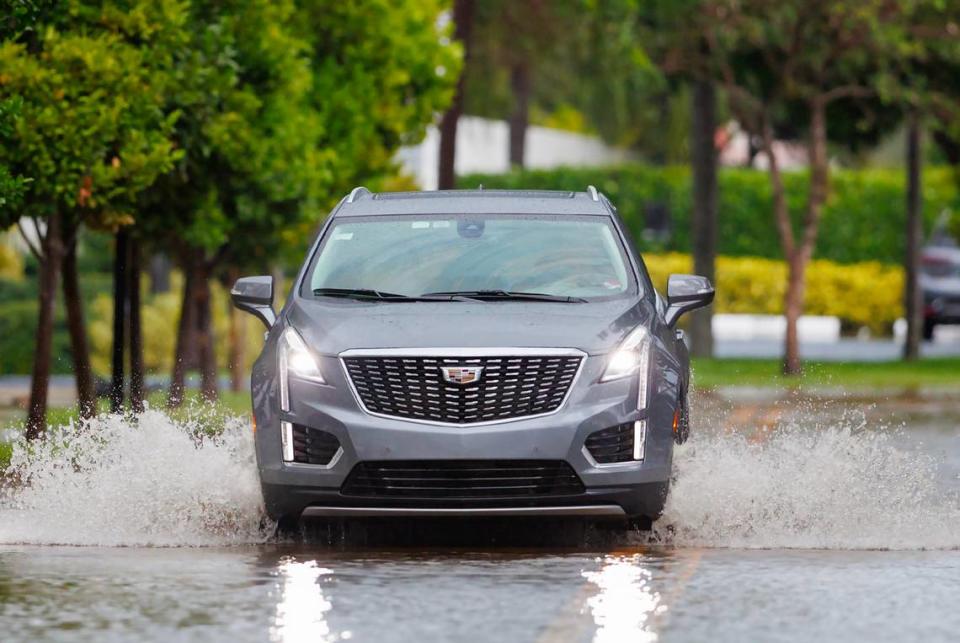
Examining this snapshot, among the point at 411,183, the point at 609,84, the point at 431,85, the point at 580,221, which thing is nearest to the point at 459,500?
the point at 580,221

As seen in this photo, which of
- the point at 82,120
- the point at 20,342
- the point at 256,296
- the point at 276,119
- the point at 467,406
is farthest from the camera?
the point at 20,342

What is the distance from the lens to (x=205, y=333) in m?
30.3

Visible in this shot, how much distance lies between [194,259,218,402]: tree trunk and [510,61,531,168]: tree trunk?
70.5 ft

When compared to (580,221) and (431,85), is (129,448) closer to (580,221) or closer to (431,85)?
(580,221)

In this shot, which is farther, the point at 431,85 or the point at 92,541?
the point at 431,85

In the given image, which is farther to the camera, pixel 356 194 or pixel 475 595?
pixel 356 194

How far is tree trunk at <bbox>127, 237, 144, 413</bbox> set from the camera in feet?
60.4

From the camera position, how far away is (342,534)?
1274cm

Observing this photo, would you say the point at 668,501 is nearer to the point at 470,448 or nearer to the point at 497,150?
the point at 470,448

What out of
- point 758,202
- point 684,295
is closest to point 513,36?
point 758,202

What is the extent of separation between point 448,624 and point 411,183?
25.3 m

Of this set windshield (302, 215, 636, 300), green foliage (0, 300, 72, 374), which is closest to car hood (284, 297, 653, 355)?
windshield (302, 215, 636, 300)

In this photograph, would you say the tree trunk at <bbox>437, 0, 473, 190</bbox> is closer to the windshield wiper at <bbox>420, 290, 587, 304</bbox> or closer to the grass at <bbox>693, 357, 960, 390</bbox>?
the grass at <bbox>693, 357, 960, 390</bbox>

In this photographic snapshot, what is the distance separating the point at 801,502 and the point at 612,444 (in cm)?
209
